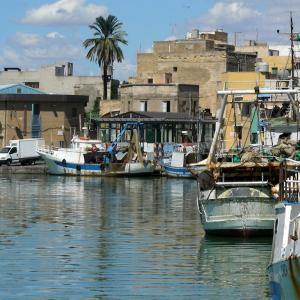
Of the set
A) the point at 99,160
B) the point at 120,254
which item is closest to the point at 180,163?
the point at 99,160

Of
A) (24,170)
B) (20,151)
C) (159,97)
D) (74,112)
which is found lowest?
(24,170)

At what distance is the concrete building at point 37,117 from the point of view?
344 ft

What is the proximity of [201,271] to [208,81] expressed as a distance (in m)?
85.5

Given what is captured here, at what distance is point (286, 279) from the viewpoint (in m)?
21.5

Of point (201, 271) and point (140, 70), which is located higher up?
point (140, 70)

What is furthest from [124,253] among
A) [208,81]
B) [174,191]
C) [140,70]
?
[140,70]

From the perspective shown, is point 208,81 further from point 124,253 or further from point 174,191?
point 124,253

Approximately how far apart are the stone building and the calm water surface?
5741 cm

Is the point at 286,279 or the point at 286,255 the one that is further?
the point at 286,255

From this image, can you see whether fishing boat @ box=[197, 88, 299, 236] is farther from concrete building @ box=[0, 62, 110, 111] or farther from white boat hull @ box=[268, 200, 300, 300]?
concrete building @ box=[0, 62, 110, 111]

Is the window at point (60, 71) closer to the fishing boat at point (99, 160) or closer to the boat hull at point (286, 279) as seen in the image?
the fishing boat at point (99, 160)

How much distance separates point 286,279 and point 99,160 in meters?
64.5

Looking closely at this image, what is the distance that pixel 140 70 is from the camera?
125 meters

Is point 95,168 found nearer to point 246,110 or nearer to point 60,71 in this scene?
point 246,110
